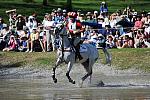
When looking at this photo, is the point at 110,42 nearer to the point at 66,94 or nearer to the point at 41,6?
the point at 66,94

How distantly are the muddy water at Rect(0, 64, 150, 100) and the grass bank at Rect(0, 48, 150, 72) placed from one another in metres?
0.64

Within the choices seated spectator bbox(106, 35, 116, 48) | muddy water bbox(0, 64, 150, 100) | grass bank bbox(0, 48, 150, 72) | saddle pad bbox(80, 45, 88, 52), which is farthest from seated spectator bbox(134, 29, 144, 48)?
saddle pad bbox(80, 45, 88, 52)

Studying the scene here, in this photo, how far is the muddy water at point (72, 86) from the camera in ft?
53.2

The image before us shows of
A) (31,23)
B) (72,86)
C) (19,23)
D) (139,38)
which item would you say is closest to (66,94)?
(72,86)

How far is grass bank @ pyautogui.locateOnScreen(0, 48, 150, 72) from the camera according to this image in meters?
25.8

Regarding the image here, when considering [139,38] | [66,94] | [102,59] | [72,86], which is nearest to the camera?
[66,94]

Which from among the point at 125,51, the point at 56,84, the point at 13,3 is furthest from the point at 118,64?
the point at 13,3

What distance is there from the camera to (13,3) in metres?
52.7

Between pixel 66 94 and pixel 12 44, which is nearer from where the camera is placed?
pixel 66 94

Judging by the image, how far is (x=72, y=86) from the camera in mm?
20562

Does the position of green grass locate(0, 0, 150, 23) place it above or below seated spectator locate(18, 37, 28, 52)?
below

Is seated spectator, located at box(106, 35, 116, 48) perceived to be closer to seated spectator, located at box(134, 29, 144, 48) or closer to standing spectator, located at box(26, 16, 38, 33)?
seated spectator, located at box(134, 29, 144, 48)

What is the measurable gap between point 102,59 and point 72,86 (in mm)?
6369

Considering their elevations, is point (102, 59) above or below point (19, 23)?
below
